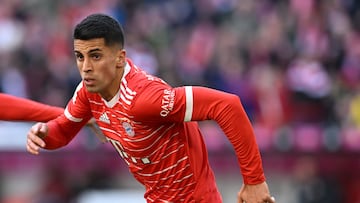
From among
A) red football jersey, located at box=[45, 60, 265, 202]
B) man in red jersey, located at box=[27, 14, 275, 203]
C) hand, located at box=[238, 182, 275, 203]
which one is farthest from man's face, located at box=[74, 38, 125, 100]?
hand, located at box=[238, 182, 275, 203]

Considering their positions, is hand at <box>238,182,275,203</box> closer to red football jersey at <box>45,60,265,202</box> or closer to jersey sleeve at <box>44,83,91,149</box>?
red football jersey at <box>45,60,265,202</box>

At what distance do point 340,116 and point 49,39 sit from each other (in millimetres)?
4349

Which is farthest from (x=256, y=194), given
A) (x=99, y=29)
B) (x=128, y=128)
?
(x=99, y=29)

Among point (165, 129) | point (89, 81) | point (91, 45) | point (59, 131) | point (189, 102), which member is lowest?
point (59, 131)

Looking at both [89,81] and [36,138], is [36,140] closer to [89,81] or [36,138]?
[36,138]

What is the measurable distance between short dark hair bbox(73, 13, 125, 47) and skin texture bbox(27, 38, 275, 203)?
3 centimetres

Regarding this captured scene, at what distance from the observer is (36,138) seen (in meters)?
7.27

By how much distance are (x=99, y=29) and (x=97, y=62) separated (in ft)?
0.68

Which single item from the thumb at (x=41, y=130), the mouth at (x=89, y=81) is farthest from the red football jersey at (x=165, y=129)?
the mouth at (x=89, y=81)

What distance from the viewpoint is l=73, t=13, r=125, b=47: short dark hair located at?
666cm

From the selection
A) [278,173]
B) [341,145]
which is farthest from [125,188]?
[341,145]

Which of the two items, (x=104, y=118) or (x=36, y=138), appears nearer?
(x=104, y=118)

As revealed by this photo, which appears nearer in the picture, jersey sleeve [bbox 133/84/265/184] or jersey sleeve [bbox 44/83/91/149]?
jersey sleeve [bbox 133/84/265/184]

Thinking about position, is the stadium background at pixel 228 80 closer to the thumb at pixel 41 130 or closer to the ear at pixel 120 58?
the thumb at pixel 41 130
